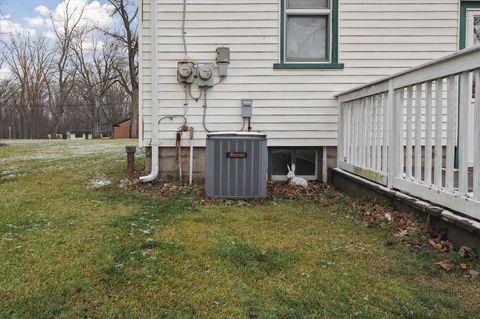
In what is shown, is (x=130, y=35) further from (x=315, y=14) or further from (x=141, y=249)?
(x=141, y=249)

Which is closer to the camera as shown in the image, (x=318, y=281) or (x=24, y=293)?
(x=24, y=293)

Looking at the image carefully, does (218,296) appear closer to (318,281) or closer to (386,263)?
(318,281)

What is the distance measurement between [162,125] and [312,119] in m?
2.00

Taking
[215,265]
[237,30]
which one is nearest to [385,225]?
[215,265]

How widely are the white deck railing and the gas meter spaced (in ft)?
6.43

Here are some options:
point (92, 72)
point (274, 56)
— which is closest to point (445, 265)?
point (274, 56)

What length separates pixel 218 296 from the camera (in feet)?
6.88

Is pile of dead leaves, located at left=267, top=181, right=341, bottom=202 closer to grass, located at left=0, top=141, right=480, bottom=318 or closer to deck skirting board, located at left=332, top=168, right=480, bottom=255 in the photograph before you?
deck skirting board, located at left=332, top=168, right=480, bottom=255

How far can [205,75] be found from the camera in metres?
5.34

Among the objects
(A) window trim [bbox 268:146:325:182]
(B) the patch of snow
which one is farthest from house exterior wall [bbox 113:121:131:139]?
(A) window trim [bbox 268:146:325:182]

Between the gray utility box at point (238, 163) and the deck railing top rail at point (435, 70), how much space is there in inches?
52.1

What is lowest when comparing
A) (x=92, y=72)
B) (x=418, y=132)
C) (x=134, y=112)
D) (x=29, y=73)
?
(x=418, y=132)

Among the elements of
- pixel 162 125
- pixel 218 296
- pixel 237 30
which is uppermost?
pixel 237 30

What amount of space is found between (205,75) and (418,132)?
2877 mm
